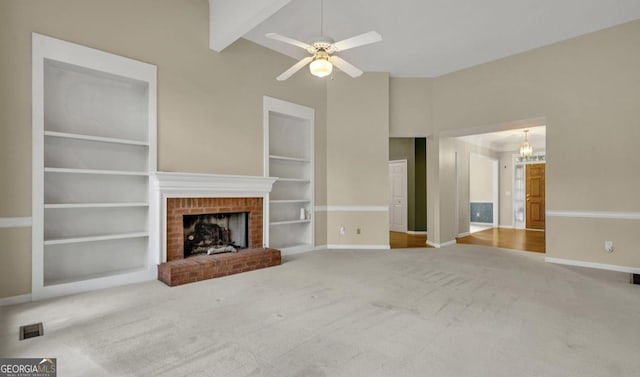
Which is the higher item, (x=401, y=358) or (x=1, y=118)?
(x=1, y=118)

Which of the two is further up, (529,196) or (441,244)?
(529,196)

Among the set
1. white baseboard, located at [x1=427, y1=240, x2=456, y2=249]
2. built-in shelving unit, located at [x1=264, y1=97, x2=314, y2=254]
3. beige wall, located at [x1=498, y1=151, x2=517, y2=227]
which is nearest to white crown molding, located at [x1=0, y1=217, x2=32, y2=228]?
built-in shelving unit, located at [x1=264, y1=97, x2=314, y2=254]

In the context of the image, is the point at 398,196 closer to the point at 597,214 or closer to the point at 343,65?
the point at 597,214

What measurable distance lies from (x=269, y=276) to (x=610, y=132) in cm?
528

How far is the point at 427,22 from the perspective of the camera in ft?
14.3

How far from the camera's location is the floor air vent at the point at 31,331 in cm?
223

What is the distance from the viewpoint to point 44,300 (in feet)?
9.96

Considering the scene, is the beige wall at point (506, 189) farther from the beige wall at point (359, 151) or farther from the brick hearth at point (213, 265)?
the brick hearth at point (213, 265)

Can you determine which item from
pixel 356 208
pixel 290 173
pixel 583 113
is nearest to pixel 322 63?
pixel 290 173

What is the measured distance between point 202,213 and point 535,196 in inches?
401

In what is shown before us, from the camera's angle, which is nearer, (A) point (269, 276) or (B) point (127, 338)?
(B) point (127, 338)

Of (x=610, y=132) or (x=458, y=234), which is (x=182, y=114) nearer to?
(x=610, y=132)

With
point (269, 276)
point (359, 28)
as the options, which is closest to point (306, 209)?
point (269, 276)

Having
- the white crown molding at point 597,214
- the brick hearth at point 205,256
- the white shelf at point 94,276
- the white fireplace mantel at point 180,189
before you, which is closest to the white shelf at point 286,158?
the white fireplace mantel at point 180,189
